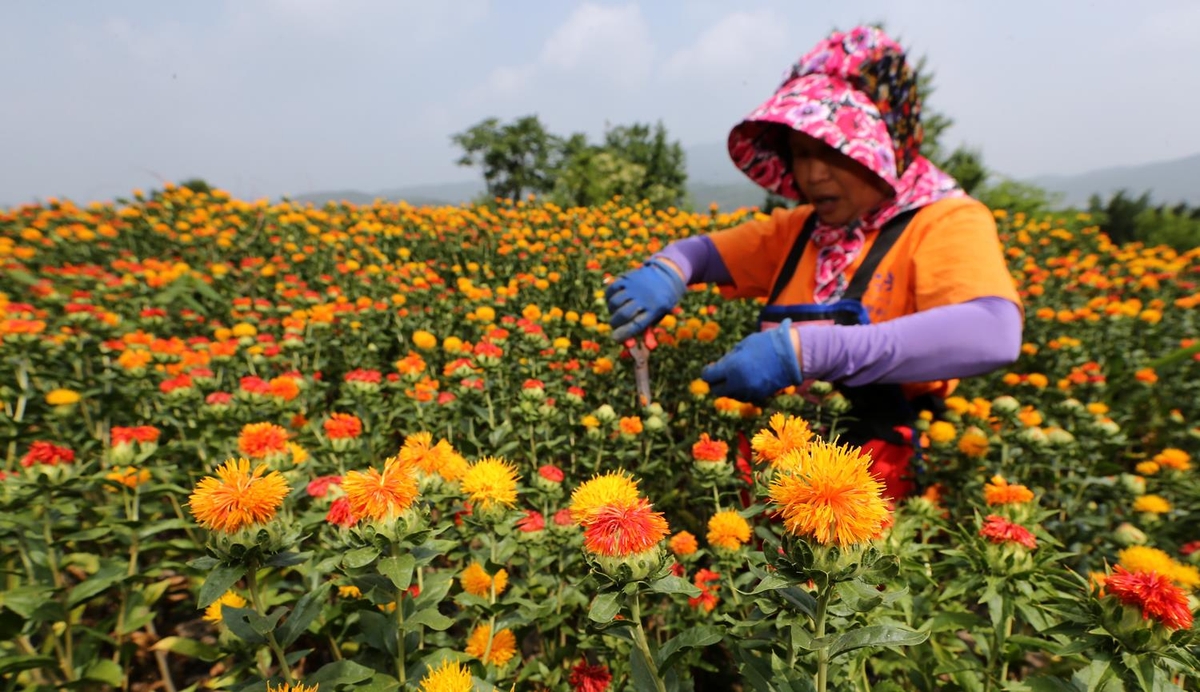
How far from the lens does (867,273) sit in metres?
1.84

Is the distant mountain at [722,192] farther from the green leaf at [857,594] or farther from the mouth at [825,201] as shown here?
the green leaf at [857,594]

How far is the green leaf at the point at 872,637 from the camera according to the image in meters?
0.60

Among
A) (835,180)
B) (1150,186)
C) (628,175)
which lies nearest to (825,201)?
(835,180)

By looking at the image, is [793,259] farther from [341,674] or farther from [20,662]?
[20,662]

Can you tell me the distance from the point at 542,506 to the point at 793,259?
1.56m

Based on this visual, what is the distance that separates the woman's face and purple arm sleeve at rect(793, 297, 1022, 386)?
1.86ft

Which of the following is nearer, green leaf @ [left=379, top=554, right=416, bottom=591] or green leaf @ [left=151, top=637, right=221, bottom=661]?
green leaf @ [left=379, top=554, right=416, bottom=591]

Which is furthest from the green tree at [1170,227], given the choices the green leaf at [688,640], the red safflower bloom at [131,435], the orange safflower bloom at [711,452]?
the red safflower bloom at [131,435]

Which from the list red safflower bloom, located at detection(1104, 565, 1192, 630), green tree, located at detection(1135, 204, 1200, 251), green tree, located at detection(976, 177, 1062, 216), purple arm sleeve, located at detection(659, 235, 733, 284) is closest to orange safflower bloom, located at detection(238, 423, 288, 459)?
red safflower bloom, located at detection(1104, 565, 1192, 630)

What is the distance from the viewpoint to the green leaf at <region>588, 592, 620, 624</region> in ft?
1.95

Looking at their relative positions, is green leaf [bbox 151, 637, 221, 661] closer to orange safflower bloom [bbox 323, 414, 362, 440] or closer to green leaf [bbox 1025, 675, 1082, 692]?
orange safflower bloom [bbox 323, 414, 362, 440]

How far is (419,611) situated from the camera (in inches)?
34.2

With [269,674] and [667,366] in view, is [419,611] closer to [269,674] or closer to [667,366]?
[269,674]

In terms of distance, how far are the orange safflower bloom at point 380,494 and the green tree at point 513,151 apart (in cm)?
3175
